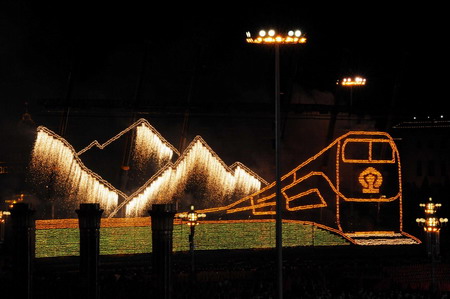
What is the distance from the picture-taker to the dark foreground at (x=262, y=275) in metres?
28.4

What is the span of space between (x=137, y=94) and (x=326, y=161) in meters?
9.87

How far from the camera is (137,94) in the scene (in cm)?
4078

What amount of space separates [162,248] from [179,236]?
13.6m

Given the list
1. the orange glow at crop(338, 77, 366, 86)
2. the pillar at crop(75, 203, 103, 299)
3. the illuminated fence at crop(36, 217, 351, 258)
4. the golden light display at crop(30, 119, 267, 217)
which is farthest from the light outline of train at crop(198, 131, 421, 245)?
the pillar at crop(75, 203, 103, 299)

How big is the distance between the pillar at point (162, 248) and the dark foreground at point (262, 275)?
313cm

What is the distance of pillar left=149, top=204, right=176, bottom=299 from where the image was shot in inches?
942

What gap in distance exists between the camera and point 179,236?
3759 cm

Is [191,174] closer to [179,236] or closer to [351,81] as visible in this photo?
[179,236]

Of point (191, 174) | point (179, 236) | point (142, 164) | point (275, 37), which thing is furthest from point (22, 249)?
point (142, 164)

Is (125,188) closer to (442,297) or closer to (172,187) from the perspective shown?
(172,187)

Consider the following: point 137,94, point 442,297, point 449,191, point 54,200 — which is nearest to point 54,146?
point 54,200

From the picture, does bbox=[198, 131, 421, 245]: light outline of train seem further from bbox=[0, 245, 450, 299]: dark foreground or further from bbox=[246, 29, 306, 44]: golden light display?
bbox=[246, 29, 306, 44]: golden light display

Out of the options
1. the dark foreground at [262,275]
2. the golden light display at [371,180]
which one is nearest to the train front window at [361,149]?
the golden light display at [371,180]

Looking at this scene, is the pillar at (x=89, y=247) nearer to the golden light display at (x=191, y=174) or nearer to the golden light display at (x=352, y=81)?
the golden light display at (x=191, y=174)
